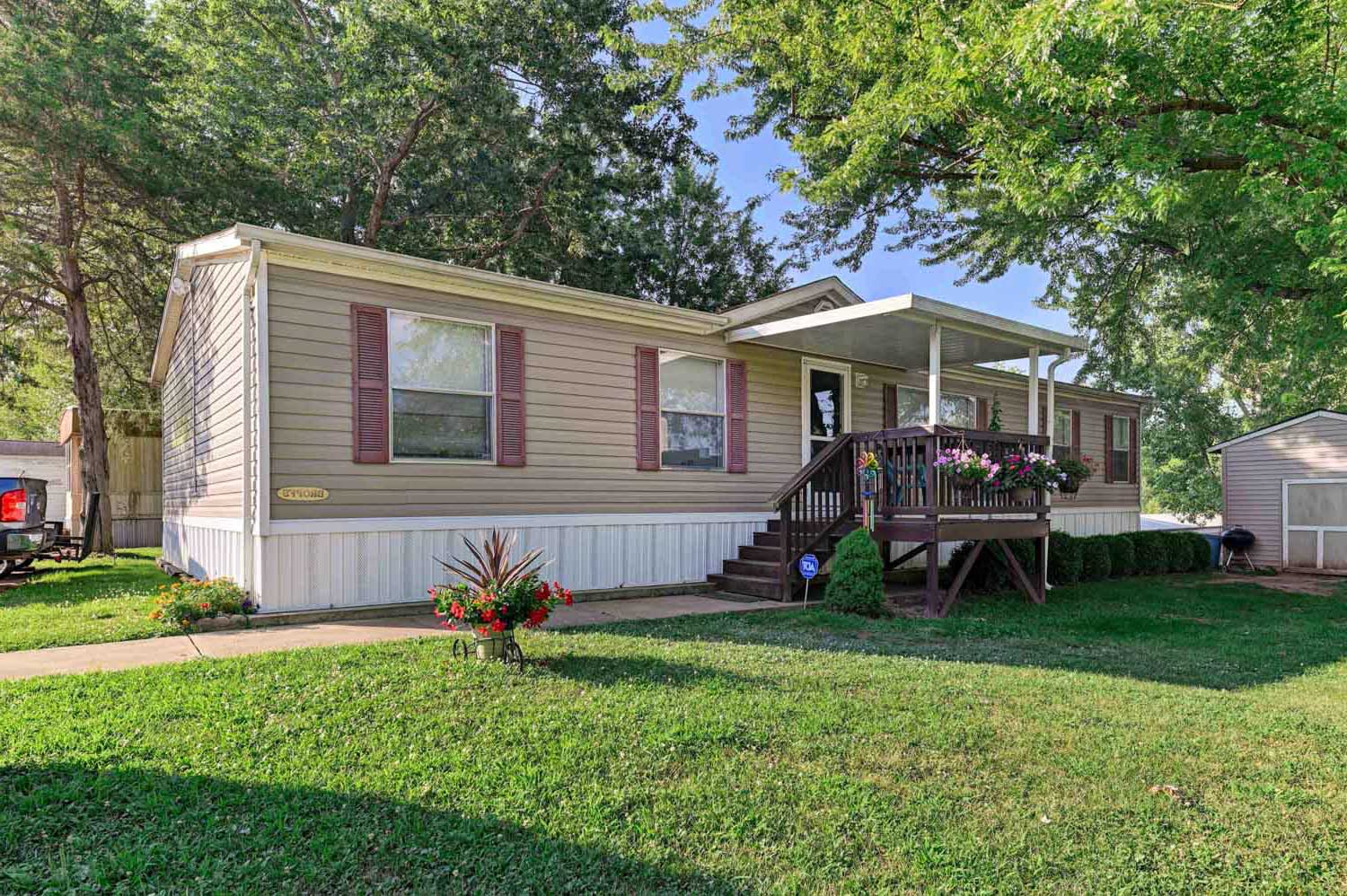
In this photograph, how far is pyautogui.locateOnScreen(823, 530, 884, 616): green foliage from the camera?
24.0 ft

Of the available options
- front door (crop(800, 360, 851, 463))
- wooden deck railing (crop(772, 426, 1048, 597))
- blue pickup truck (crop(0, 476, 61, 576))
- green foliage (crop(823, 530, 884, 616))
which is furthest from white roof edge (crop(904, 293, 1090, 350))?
blue pickup truck (crop(0, 476, 61, 576))

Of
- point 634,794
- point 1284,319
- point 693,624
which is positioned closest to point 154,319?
point 693,624

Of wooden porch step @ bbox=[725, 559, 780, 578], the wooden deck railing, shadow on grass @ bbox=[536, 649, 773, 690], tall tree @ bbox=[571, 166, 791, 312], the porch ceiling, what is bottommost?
shadow on grass @ bbox=[536, 649, 773, 690]

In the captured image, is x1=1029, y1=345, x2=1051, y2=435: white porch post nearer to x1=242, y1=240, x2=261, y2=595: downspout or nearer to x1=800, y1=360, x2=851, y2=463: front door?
x1=800, y1=360, x2=851, y2=463: front door

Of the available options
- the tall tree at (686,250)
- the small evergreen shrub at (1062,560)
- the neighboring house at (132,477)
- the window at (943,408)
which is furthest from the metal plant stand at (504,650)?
the neighboring house at (132,477)

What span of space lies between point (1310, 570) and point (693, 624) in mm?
13025

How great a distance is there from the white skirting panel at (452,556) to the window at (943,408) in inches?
138

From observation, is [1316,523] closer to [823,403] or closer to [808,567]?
[823,403]

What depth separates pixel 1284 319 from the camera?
10.3m

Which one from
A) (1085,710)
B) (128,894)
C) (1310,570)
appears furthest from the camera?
(1310,570)

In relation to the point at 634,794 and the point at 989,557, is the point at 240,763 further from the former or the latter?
the point at 989,557

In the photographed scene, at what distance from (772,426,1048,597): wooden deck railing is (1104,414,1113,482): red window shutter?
7071 millimetres

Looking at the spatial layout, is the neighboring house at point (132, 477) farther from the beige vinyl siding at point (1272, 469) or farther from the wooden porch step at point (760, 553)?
the beige vinyl siding at point (1272, 469)

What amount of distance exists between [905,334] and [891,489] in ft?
6.35
